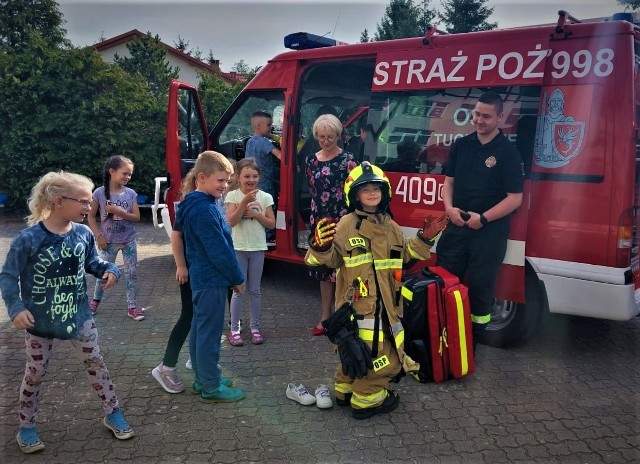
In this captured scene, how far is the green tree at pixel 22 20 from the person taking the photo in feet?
38.5

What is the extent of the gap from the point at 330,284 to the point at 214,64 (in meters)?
14.7

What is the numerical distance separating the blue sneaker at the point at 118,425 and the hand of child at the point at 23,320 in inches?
29.4

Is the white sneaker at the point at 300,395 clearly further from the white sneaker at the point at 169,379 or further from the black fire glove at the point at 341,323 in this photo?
the white sneaker at the point at 169,379

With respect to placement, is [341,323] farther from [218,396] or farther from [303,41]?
[303,41]

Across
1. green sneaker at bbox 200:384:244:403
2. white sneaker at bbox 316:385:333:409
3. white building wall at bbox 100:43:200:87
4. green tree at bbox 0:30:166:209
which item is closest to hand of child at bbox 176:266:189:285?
green sneaker at bbox 200:384:244:403

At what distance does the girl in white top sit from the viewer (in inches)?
167

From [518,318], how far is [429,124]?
1692 millimetres

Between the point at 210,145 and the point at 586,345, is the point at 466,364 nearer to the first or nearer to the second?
the point at 586,345

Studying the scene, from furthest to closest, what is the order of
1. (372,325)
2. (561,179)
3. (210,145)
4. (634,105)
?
(210,145), (561,179), (634,105), (372,325)

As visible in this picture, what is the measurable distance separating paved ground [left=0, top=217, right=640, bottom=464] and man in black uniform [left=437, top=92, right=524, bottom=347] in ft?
2.30

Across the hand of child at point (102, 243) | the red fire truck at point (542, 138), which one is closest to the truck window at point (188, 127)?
the hand of child at point (102, 243)

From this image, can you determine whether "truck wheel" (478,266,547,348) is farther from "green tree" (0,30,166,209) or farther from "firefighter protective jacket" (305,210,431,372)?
"green tree" (0,30,166,209)

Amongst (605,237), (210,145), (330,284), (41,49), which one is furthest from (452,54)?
(41,49)

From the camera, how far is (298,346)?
445cm
